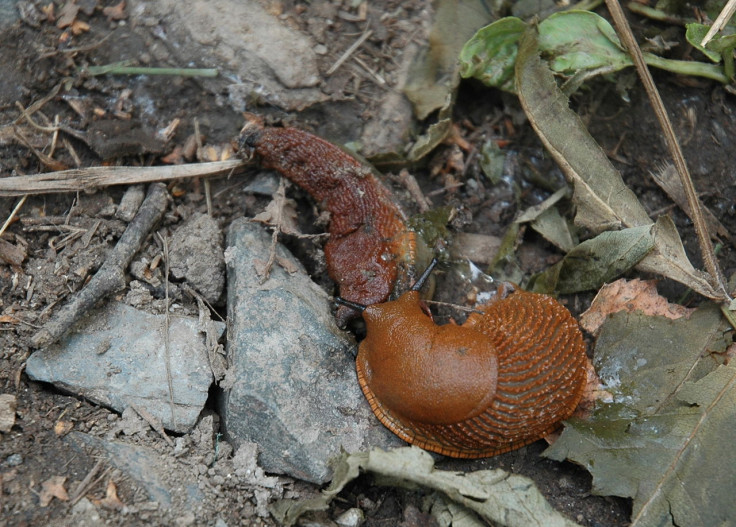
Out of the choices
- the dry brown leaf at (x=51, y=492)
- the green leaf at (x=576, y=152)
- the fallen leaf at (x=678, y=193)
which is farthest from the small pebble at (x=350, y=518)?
the fallen leaf at (x=678, y=193)

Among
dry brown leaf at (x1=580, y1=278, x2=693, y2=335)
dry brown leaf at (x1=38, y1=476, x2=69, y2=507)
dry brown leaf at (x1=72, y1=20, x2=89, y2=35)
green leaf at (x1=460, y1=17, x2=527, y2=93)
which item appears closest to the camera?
dry brown leaf at (x1=38, y1=476, x2=69, y2=507)

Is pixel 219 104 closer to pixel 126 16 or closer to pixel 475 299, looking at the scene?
pixel 126 16

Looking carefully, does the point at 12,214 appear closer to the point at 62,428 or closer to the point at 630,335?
the point at 62,428

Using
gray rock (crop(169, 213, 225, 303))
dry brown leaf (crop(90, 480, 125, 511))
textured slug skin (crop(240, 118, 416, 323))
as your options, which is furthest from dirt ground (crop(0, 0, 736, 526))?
textured slug skin (crop(240, 118, 416, 323))

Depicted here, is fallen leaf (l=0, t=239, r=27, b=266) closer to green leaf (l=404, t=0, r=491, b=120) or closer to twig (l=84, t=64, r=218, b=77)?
twig (l=84, t=64, r=218, b=77)

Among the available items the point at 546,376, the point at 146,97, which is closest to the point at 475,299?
the point at 546,376

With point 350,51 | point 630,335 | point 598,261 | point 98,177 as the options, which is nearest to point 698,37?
point 598,261
